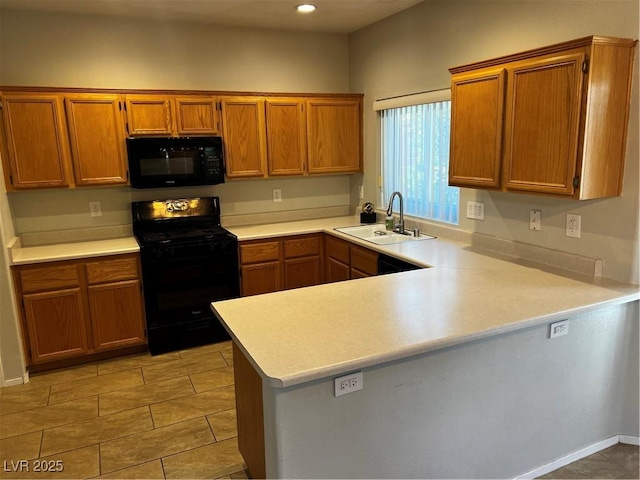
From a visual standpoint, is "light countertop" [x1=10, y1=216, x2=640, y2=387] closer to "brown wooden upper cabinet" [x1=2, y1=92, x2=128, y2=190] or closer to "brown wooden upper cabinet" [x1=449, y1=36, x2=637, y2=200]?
"brown wooden upper cabinet" [x1=449, y1=36, x2=637, y2=200]

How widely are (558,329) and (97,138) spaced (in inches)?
134

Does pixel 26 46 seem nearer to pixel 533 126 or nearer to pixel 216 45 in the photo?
pixel 216 45

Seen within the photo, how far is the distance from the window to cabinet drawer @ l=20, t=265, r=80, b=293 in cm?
267

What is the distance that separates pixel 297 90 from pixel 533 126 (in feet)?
8.55

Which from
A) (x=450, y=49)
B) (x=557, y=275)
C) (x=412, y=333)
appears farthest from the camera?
(x=450, y=49)

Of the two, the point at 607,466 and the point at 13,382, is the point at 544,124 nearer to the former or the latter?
the point at 607,466

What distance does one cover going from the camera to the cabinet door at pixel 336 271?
3.87 m

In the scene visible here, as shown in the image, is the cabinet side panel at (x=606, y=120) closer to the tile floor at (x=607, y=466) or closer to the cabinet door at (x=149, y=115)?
the tile floor at (x=607, y=466)

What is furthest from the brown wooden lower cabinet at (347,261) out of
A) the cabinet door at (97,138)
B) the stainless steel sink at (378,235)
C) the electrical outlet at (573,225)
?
the cabinet door at (97,138)

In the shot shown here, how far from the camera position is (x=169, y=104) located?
3814 millimetres

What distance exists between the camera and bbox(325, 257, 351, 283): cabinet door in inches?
152

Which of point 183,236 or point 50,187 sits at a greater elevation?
point 50,187

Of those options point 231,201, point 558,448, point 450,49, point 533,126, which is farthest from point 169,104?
point 558,448

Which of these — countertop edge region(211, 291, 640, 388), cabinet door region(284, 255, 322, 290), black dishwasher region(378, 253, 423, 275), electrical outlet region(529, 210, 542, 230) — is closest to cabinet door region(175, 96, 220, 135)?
cabinet door region(284, 255, 322, 290)
